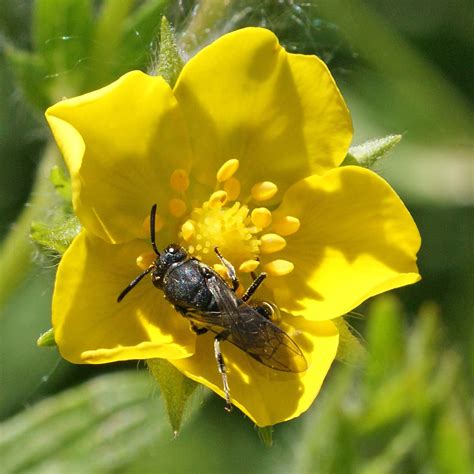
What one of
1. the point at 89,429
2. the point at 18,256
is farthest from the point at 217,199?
the point at 89,429

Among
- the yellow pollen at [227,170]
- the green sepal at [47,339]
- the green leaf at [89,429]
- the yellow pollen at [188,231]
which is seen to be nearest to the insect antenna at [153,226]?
the yellow pollen at [188,231]

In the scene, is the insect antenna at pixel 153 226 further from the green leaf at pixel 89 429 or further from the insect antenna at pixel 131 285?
the green leaf at pixel 89 429

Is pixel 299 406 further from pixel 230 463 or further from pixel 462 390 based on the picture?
pixel 230 463

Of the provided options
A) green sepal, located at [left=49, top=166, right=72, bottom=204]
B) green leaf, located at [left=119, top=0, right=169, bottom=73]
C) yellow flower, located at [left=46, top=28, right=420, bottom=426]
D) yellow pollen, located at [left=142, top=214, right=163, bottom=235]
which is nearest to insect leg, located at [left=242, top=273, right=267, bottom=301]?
yellow flower, located at [left=46, top=28, right=420, bottom=426]

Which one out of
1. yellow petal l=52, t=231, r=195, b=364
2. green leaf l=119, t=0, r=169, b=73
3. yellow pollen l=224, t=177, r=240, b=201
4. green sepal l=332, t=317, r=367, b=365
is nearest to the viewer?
yellow petal l=52, t=231, r=195, b=364

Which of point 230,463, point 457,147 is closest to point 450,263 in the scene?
point 457,147

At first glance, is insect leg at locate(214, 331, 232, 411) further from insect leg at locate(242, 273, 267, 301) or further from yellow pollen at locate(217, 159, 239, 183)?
yellow pollen at locate(217, 159, 239, 183)

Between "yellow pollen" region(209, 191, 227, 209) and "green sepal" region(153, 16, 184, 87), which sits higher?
"green sepal" region(153, 16, 184, 87)
